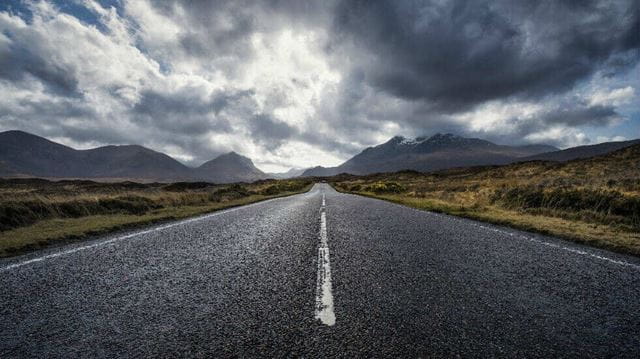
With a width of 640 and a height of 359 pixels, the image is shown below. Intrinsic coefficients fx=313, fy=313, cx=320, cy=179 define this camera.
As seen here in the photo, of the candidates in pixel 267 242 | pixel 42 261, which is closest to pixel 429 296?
pixel 267 242

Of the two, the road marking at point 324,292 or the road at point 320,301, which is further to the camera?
the road marking at point 324,292

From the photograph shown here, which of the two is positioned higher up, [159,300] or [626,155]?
[626,155]

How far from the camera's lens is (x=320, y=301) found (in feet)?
12.0

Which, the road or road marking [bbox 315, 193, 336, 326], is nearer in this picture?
the road

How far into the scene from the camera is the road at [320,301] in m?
2.73

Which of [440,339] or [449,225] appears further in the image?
[449,225]

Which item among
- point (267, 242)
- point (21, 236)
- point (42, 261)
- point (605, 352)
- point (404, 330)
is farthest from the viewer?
point (21, 236)

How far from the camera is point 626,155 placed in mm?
47375

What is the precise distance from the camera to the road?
273 cm

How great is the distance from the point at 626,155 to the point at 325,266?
6286cm

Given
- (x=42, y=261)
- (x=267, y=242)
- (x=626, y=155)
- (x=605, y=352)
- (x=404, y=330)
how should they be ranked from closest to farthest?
(x=605, y=352) < (x=404, y=330) < (x=42, y=261) < (x=267, y=242) < (x=626, y=155)

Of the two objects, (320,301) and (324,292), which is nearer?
(320,301)

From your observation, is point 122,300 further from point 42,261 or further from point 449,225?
point 449,225

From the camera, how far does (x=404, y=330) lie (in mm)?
2949
